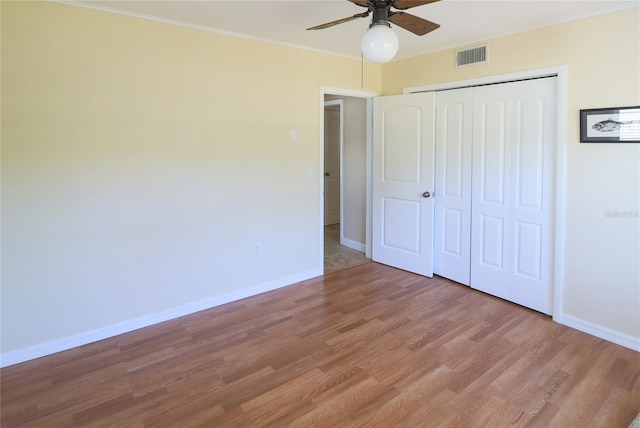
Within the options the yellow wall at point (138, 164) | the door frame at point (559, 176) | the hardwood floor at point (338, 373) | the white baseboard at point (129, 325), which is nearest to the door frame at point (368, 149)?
the yellow wall at point (138, 164)

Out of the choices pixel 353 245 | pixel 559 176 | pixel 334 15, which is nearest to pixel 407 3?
pixel 334 15

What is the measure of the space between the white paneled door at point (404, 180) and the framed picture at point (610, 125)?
1393mm

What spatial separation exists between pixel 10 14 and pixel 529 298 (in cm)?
442

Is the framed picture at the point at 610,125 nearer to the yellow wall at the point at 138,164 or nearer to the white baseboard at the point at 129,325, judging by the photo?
the yellow wall at the point at 138,164

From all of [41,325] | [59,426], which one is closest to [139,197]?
[41,325]

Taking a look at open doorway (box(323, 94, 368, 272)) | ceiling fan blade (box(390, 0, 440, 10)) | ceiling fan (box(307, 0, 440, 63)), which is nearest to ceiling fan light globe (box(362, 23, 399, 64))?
ceiling fan (box(307, 0, 440, 63))

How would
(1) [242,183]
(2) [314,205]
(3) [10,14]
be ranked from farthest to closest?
(2) [314,205]
(1) [242,183]
(3) [10,14]

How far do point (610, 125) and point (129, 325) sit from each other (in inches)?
155

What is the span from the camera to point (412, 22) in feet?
7.45

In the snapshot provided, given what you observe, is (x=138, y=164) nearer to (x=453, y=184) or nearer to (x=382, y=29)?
(x=382, y=29)

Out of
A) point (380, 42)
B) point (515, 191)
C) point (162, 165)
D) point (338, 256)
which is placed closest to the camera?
point (380, 42)

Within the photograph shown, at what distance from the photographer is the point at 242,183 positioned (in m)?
3.54

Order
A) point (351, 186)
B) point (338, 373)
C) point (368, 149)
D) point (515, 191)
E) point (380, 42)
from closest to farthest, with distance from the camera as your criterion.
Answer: point (380, 42) → point (338, 373) → point (515, 191) → point (368, 149) → point (351, 186)

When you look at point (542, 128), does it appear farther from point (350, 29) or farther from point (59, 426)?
point (59, 426)
